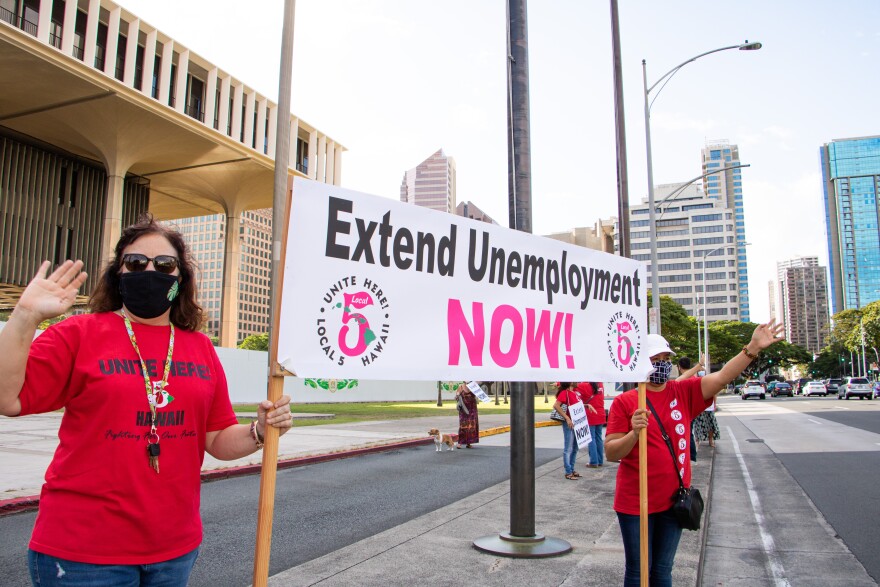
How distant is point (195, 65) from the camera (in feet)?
128

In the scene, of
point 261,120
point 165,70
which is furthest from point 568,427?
point 261,120

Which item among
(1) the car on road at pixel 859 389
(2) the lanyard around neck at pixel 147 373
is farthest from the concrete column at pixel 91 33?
(1) the car on road at pixel 859 389

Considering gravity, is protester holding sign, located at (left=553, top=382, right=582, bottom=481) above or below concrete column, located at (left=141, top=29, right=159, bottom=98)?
below

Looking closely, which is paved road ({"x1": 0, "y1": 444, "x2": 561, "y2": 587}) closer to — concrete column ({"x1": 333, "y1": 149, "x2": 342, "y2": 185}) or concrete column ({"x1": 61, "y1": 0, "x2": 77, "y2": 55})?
concrete column ({"x1": 61, "y1": 0, "x2": 77, "y2": 55})

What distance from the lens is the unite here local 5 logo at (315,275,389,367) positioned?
3.03 m

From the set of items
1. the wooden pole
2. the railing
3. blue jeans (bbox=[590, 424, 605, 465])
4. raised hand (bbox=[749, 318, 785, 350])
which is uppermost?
the railing

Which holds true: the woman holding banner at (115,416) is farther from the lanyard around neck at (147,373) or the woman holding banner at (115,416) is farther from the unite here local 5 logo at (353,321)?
the unite here local 5 logo at (353,321)

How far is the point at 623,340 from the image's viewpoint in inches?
200

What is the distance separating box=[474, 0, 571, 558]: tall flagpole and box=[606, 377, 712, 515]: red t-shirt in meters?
1.52

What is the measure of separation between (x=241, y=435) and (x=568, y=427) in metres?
8.96

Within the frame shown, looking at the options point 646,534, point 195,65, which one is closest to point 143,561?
point 646,534

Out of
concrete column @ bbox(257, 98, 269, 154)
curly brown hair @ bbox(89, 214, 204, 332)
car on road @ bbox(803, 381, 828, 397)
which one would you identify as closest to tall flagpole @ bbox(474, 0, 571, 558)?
curly brown hair @ bbox(89, 214, 204, 332)

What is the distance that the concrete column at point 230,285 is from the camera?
1731 inches

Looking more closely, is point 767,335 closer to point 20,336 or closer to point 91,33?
point 20,336
